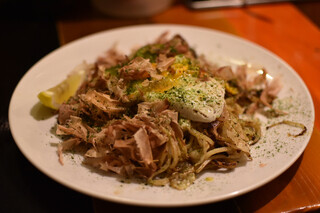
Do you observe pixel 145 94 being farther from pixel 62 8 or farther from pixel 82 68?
pixel 62 8

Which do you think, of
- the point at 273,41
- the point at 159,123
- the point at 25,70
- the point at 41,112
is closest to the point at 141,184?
the point at 159,123

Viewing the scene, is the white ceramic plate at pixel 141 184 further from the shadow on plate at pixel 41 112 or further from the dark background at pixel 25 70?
the dark background at pixel 25 70

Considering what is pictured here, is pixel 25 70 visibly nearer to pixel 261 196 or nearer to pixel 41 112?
pixel 41 112

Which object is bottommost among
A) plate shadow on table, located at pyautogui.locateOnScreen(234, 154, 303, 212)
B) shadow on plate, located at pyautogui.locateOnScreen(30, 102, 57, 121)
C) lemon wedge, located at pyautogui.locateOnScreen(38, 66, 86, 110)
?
plate shadow on table, located at pyautogui.locateOnScreen(234, 154, 303, 212)

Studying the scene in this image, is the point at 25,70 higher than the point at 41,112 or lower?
lower

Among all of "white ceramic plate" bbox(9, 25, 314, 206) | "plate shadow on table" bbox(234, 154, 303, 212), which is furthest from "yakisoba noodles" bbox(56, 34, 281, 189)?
"plate shadow on table" bbox(234, 154, 303, 212)

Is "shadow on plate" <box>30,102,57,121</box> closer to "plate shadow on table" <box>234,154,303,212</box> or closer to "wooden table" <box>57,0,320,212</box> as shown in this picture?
"wooden table" <box>57,0,320,212</box>
